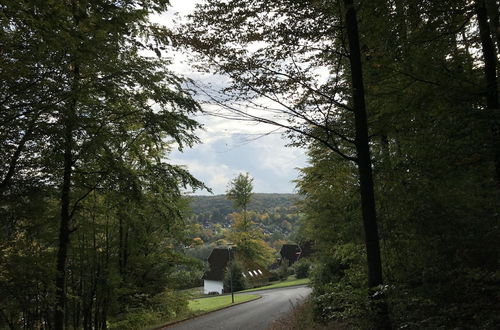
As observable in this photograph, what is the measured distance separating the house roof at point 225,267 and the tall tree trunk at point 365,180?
42606 mm

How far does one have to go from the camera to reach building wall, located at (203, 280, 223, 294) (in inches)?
2253

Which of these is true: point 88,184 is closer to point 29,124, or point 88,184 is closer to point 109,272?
point 29,124

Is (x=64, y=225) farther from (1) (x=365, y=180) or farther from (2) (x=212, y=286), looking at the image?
(2) (x=212, y=286)

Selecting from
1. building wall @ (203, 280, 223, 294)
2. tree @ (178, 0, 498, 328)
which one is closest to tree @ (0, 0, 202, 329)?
tree @ (178, 0, 498, 328)

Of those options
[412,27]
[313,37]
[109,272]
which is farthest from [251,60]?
[109,272]

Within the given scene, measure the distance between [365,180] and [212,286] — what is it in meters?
57.9

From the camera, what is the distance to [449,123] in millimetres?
5250

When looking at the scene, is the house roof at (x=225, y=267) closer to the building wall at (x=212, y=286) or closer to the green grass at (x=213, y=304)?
the building wall at (x=212, y=286)

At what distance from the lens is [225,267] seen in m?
53.2

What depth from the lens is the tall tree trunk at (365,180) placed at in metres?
5.46

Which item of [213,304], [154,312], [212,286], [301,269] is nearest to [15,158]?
[154,312]

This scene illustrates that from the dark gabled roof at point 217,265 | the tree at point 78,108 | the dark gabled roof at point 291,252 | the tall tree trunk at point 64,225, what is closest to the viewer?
the tree at point 78,108

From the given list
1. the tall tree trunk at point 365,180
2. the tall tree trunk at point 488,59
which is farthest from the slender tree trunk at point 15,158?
the tall tree trunk at point 488,59

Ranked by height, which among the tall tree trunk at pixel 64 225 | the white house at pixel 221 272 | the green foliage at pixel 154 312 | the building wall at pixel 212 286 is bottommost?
the building wall at pixel 212 286
